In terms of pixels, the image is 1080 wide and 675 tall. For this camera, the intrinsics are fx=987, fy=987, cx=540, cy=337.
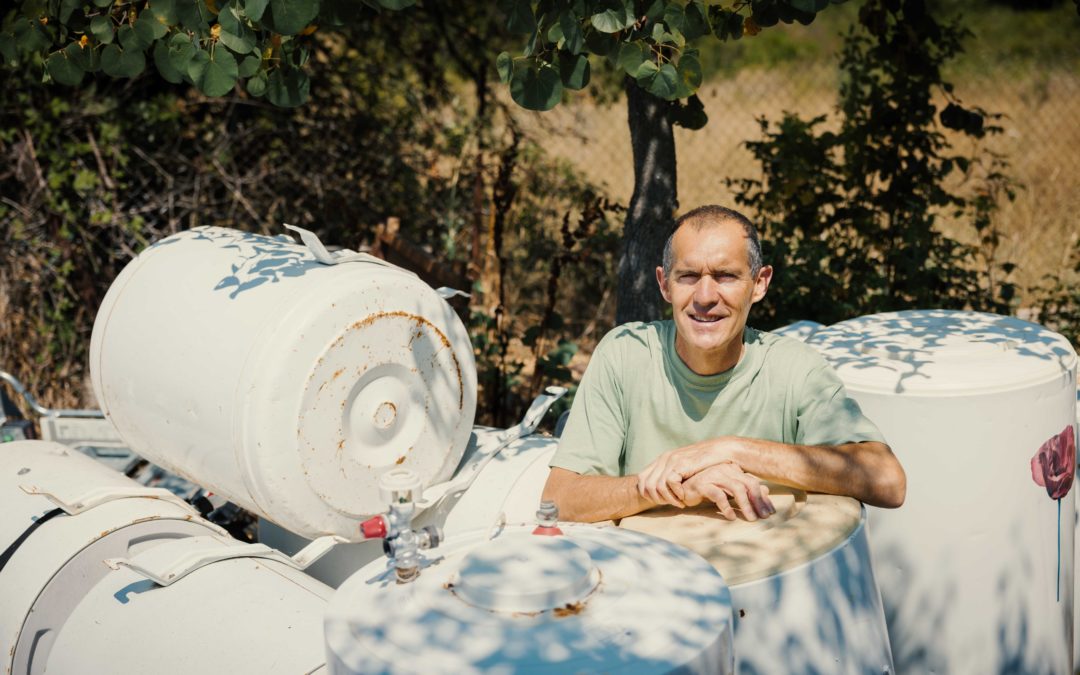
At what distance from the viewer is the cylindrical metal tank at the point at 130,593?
7.03 feet

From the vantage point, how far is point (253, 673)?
2.06 metres

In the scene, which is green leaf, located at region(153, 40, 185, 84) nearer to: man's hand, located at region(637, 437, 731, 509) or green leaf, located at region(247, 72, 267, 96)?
green leaf, located at region(247, 72, 267, 96)

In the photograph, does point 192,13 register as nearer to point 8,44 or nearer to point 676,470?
point 8,44

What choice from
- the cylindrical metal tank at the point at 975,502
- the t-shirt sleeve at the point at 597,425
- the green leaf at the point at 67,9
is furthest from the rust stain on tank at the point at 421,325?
the green leaf at the point at 67,9

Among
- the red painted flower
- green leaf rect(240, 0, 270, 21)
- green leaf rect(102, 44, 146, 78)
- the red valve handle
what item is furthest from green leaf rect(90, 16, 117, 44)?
the red painted flower

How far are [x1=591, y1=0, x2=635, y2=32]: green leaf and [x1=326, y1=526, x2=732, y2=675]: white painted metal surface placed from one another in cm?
135

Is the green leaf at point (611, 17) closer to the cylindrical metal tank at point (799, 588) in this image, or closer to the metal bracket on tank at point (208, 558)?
the cylindrical metal tank at point (799, 588)

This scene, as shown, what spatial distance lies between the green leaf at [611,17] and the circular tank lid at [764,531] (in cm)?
118

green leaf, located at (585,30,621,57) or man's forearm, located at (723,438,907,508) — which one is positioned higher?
green leaf, located at (585,30,621,57)

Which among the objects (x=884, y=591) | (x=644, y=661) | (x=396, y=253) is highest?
(x=396, y=253)

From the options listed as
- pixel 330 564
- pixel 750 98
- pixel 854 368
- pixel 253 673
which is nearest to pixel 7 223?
pixel 330 564

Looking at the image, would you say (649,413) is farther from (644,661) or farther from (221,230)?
(221,230)

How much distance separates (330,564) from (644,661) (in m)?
1.69

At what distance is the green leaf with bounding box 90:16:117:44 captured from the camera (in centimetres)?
266
